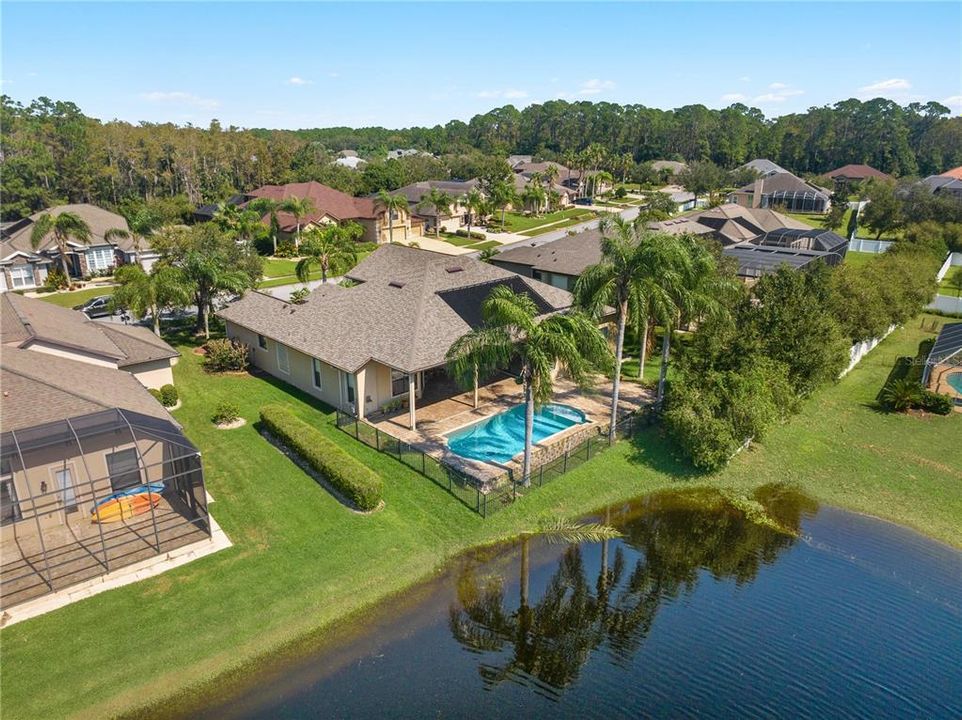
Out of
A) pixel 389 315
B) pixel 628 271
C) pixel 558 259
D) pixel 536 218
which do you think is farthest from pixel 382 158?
pixel 628 271

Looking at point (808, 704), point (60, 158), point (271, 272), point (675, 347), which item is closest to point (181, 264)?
point (271, 272)

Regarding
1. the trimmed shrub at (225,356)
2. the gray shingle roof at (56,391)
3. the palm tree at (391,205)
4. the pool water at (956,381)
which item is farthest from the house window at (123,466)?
the palm tree at (391,205)

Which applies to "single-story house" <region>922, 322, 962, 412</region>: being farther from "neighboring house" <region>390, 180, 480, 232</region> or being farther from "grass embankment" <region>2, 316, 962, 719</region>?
"neighboring house" <region>390, 180, 480, 232</region>

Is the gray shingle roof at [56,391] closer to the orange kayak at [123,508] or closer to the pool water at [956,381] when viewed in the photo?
the orange kayak at [123,508]

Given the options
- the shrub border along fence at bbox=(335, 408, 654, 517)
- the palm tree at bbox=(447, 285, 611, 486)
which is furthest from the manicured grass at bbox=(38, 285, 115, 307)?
the palm tree at bbox=(447, 285, 611, 486)

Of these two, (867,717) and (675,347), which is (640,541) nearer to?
(867,717)
